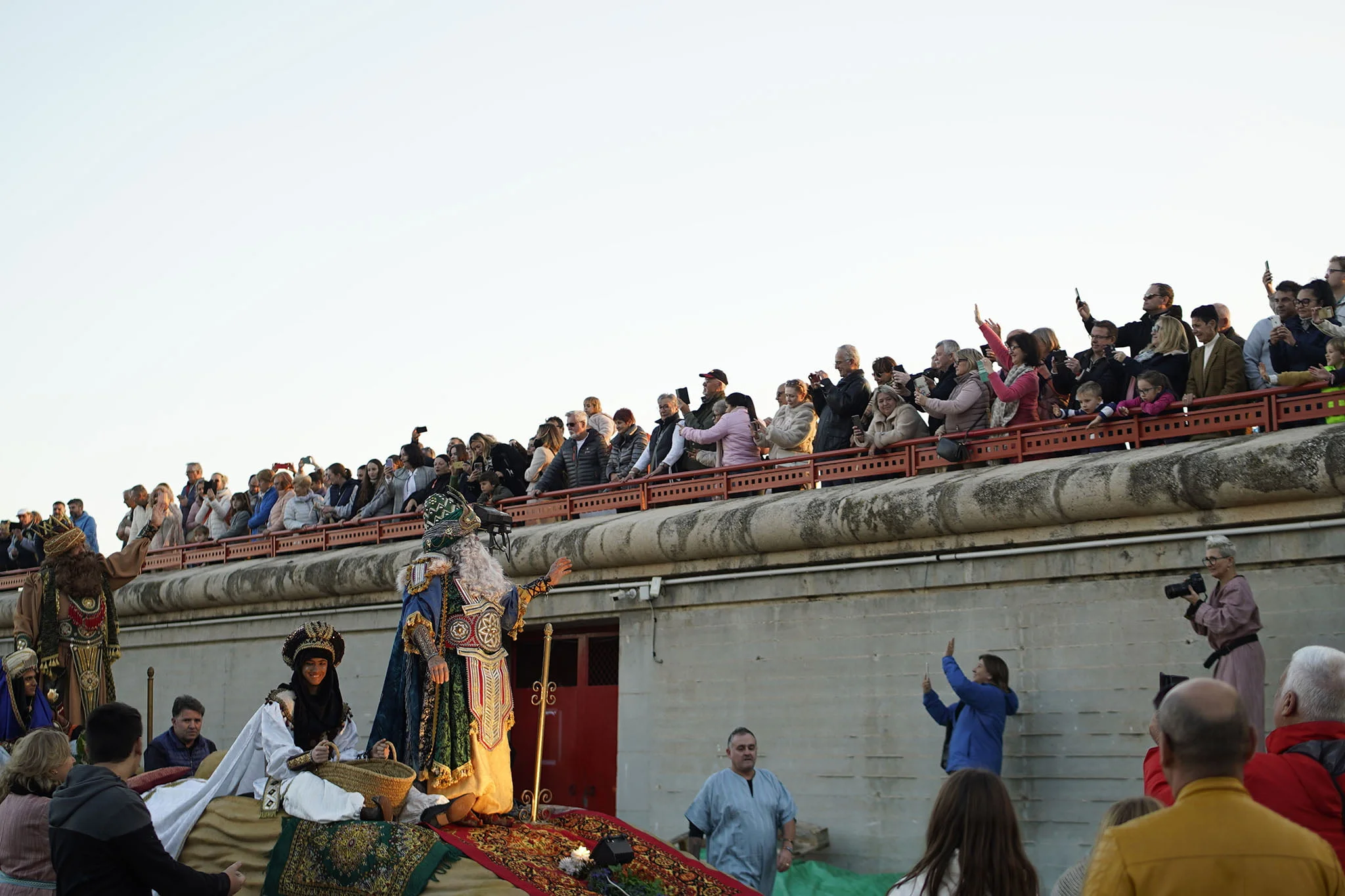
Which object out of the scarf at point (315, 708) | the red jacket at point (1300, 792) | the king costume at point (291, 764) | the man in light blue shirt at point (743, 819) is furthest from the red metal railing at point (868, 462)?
the red jacket at point (1300, 792)

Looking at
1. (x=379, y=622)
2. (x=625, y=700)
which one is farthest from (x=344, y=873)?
(x=379, y=622)

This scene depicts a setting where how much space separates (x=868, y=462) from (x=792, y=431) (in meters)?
1.16

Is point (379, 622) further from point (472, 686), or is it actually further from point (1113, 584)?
point (1113, 584)

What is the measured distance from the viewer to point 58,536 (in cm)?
1183

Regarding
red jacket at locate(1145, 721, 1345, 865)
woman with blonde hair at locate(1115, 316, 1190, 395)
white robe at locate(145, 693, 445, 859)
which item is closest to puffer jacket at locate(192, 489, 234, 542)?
white robe at locate(145, 693, 445, 859)

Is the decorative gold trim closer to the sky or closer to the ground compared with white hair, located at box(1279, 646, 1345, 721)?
closer to the sky

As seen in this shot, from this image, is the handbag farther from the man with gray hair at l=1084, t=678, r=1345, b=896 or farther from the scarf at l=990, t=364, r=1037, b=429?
the man with gray hair at l=1084, t=678, r=1345, b=896

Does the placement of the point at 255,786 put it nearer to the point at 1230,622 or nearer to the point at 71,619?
the point at 71,619

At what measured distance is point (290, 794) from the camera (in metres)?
8.51

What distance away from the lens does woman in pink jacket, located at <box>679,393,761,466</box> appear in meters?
13.7

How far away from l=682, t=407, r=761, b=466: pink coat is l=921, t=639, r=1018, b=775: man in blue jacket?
3.72m

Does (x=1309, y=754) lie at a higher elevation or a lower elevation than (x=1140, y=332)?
lower

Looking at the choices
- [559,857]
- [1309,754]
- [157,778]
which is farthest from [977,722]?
[1309,754]

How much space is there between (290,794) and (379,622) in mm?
7515
